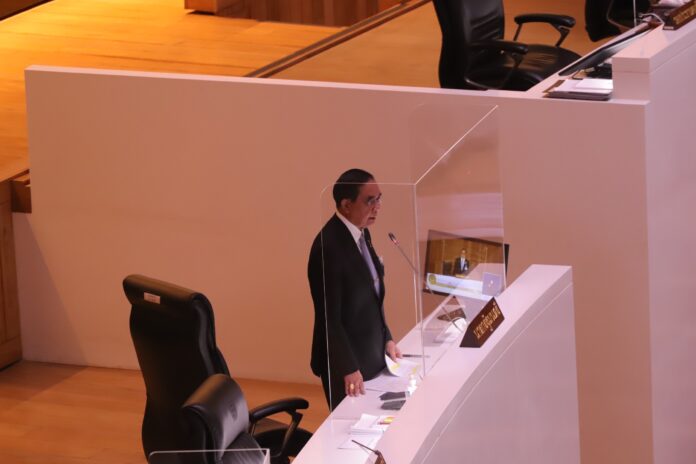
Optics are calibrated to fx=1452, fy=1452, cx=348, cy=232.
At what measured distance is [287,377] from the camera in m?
6.68

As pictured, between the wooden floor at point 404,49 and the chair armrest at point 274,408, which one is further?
the wooden floor at point 404,49

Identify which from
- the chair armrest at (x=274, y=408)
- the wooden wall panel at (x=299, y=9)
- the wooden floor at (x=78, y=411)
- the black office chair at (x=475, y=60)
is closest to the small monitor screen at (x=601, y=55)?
the black office chair at (x=475, y=60)

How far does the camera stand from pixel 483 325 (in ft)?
13.2

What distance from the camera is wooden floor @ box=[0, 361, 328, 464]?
6098mm

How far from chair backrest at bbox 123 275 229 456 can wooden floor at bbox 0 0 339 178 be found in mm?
3233

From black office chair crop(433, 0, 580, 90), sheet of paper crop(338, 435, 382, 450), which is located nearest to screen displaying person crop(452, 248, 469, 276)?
sheet of paper crop(338, 435, 382, 450)

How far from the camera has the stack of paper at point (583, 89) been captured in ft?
18.5

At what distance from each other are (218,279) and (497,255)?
2589mm

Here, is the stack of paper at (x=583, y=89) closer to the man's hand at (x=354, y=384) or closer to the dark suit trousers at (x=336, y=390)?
the dark suit trousers at (x=336, y=390)

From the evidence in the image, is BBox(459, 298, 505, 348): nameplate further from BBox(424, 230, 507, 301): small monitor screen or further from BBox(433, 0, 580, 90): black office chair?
BBox(433, 0, 580, 90): black office chair

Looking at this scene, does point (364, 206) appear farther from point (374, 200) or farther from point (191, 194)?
point (191, 194)

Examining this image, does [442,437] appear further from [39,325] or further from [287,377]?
[39,325]

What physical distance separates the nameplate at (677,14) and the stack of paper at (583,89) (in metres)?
0.39

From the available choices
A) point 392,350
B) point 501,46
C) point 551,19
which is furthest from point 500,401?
point 551,19
